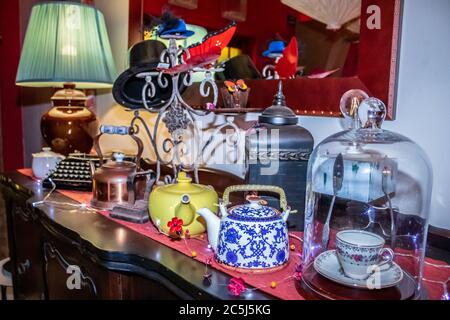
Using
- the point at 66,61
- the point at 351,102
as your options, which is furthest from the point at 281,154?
the point at 66,61

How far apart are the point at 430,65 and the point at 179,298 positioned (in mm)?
701

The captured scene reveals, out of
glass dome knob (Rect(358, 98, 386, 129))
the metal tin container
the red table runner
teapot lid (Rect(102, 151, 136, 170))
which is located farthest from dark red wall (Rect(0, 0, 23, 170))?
glass dome knob (Rect(358, 98, 386, 129))

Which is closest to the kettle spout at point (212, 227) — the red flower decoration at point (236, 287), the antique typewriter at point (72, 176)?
the red flower decoration at point (236, 287)

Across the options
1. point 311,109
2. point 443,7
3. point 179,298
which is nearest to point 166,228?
point 179,298

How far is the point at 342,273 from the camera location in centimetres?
68

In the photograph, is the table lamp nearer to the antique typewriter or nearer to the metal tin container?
the antique typewriter

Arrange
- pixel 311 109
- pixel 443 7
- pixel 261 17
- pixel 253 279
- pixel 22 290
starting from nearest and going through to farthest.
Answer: pixel 253 279
pixel 443 7
pixel 311 109
pixel 261 17
pixel 22 290

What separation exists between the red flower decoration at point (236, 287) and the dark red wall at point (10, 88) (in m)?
2.21

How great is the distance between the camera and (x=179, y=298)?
0.69 metres

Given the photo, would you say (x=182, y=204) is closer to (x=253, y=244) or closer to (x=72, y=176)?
(x=253, y=244)

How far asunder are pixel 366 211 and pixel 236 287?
1.43ft

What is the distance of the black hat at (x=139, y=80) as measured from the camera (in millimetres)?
1087

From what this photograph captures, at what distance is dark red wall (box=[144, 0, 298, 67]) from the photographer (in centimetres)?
119

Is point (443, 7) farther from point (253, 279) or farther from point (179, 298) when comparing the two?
point (179, 298)
